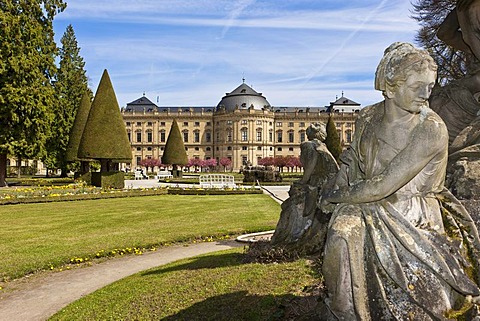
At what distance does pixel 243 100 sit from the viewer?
71938mm

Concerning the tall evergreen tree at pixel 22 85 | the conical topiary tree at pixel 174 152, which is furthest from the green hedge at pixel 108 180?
the conical topiary tree at pixel 174 152

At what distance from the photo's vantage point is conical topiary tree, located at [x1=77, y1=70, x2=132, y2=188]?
21.4 metres

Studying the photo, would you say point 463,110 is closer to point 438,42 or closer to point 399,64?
point 399,64

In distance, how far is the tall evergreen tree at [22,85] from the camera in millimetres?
21031

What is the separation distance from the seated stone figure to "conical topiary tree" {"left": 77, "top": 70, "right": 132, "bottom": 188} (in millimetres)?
20171

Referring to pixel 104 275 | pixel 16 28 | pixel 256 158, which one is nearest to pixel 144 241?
pixel 104 275

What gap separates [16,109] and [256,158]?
172 ft

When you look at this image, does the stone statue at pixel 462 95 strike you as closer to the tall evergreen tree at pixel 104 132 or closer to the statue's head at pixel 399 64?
the statue's head at pixel 399 64

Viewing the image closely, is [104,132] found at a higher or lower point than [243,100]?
lower

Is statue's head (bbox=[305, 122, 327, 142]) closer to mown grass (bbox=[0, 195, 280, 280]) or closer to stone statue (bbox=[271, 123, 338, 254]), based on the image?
stone statue (bbox=[271, 123, 338, 254])

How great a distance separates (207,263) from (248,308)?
249cm

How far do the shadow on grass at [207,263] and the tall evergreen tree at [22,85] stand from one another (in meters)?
18.5

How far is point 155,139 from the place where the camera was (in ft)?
246

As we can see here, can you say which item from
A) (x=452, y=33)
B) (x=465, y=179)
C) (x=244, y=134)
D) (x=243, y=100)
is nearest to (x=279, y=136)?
(x=244, y=134)
